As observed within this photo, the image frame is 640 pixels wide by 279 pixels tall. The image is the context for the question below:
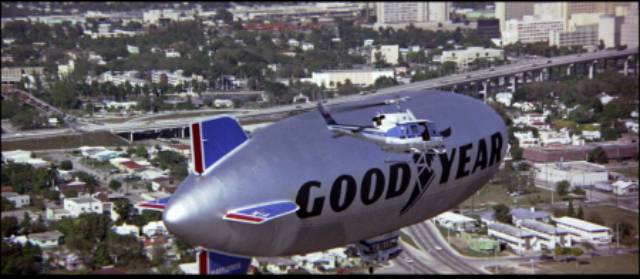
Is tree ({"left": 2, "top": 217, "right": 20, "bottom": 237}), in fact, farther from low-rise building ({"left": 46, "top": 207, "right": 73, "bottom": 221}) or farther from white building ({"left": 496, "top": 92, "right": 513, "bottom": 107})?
white building ({"left": 496, "top": 92, "right": 513, "bottom": 107})

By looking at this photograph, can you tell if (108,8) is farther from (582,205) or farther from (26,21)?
(582,205)

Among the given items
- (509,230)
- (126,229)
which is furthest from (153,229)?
(509,230)

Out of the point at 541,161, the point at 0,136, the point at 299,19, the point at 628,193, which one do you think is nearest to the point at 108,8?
the point at 299,19

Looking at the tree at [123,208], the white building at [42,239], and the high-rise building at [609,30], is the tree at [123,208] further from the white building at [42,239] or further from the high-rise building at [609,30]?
the high-rise building at [609,30]

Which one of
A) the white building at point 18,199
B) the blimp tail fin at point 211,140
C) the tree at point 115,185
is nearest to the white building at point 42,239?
the white building at point 18,199

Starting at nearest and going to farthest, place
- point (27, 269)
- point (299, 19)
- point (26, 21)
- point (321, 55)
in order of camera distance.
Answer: point (27, 269) < point (321, 55) < point (26, 21) < point (299, 19)

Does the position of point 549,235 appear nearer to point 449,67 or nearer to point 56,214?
point 56,214
